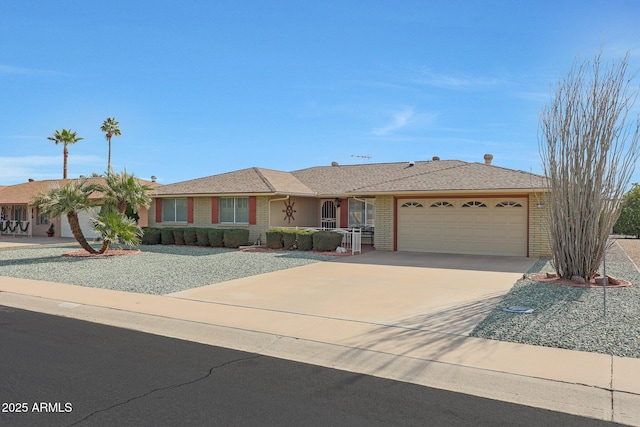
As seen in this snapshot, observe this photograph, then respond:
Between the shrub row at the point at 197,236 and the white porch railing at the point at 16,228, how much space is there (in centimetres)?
1333

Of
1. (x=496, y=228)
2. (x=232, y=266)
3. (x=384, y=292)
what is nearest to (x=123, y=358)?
(x=384, y=292)

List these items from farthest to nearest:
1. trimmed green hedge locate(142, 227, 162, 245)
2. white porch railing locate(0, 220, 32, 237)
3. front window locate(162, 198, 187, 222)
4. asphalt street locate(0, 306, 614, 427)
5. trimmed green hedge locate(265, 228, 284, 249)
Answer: white porch railing locate(0, 220, 32, 237) < front window locate(162, 198, 187, 222) < trimmed green hedge locate(142, 227, 162, 245) < trimmed green hedge locate(265, 228, 284, 249) < asphalt street locate(0, 306, 614, 427)

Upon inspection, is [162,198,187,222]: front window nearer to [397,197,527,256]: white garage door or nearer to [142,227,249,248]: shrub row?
[142,227,249,248]: shrub row

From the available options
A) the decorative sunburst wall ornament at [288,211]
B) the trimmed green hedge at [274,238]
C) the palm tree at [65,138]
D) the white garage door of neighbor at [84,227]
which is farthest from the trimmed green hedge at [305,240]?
the palm tree at [65,138]

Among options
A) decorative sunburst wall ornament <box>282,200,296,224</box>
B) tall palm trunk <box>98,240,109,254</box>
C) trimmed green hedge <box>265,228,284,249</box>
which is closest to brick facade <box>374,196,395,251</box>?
trimmed green hedge <box>265,228,284,249</box>

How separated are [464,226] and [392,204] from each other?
10.4 feet

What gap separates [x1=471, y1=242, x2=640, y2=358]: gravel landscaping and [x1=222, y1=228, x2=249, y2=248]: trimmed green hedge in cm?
1391

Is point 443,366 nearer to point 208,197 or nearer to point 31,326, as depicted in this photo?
point 31,326

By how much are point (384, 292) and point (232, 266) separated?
249 inches

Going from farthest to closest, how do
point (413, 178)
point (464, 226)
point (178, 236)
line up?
point (178, 236) → point (413, 178) → point (464, 226)

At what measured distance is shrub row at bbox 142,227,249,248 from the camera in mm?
22781

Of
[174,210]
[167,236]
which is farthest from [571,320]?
[174,210]

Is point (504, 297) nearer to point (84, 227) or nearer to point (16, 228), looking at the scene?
point (84, 227)

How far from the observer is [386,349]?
6.71 meters
